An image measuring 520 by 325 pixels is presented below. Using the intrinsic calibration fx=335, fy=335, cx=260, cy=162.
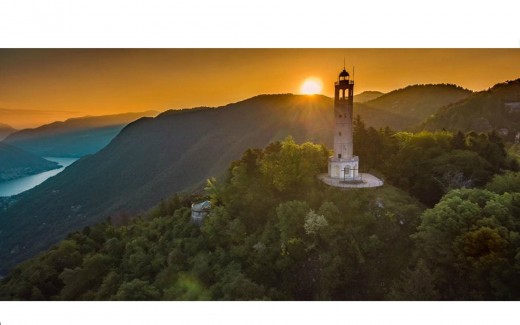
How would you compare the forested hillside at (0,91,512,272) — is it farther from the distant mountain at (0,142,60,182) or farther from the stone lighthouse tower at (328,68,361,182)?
the stone lighthouse tower at (328,68,361,182)

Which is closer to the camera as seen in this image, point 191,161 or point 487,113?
point 487,113

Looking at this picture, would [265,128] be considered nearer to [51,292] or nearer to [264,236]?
[264,236]

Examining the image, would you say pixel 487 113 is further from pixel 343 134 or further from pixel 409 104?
pixel 343 134

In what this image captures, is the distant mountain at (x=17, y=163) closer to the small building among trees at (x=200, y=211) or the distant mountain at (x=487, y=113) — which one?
the small building among trees at (x=200, y=211)

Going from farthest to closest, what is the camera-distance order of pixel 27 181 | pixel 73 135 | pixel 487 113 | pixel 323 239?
pixel 487 113, pixel 27 181, pixel 73 135, pixel 323 239

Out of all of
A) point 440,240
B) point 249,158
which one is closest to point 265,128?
point 249,158

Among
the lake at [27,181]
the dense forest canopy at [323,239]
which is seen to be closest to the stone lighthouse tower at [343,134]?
Result: the dense forest canopy at [323,239]

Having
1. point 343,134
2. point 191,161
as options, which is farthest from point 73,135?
point 343,134
